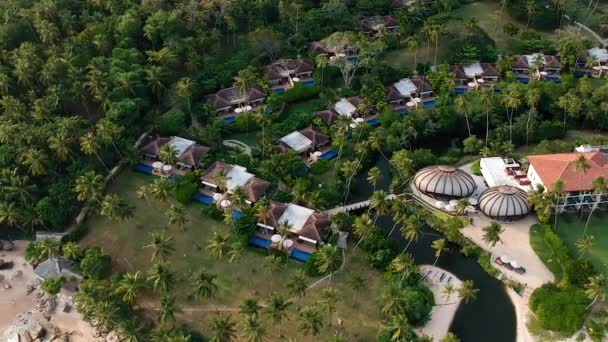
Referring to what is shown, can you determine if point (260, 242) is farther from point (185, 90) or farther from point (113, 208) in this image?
point (185, 90)

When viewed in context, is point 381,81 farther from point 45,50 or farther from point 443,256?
point 45,50

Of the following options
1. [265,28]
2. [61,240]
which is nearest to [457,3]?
[265,28]

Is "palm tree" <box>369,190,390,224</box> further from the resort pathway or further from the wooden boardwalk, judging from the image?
the resort pathway

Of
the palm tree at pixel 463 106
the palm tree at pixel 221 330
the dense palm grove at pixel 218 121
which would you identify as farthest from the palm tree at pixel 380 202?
the palm tree at pixel 463 106

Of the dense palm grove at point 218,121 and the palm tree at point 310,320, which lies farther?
the dense palm grove at point 218,121

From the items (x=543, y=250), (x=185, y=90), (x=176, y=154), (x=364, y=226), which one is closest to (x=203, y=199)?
(x=176, y=154)

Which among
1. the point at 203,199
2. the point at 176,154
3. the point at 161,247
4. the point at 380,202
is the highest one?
the point at 161,247

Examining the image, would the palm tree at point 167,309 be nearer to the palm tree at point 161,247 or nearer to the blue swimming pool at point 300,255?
the palm tree at point 161,247

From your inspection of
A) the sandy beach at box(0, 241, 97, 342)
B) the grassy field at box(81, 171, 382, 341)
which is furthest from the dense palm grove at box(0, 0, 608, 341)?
the sandy beach at box(0, 241, 97, 342)
